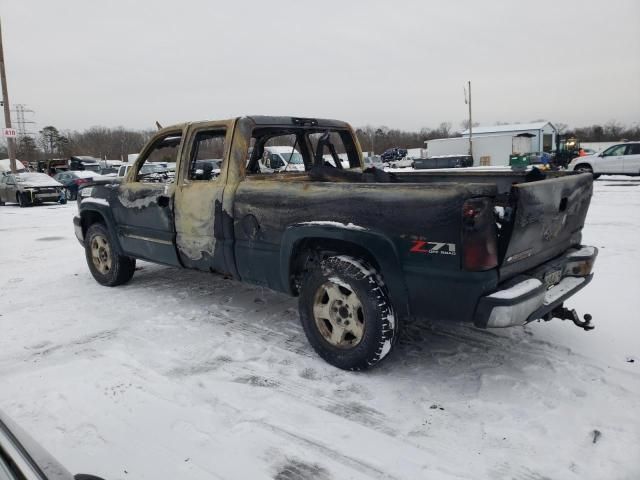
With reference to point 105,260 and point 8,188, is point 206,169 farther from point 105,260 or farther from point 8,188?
point 8,188

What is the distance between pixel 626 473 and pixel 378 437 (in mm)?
1281

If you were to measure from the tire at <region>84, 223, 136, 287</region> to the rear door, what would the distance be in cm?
2060

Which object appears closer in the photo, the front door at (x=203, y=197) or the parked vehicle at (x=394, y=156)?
the front door at (x=203, y=197)

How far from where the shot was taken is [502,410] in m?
3.16

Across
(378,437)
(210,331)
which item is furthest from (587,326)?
(210,331)

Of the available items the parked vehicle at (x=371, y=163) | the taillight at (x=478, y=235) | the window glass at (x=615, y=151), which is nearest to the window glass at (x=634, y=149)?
the window glass at (x=615, y=151)

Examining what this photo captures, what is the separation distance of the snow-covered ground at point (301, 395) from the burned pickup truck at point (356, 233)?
1.41 feet

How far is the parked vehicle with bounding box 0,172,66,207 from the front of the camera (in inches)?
741

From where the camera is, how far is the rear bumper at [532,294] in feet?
9.86

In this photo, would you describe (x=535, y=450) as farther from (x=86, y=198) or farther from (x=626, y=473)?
(x=86, y=198)

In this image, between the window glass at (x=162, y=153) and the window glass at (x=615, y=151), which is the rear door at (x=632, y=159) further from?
the window glass at (x=162, y=153)

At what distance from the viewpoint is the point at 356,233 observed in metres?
3.44

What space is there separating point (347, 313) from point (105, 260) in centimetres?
395

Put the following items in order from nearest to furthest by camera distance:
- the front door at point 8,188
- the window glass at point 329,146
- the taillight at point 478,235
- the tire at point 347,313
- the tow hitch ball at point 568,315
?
the taillight at point 478,235
the tire at point 347,313
the tow hitch ball at point 568,315
the window glass at point 329,146
the front door at point 8,188
